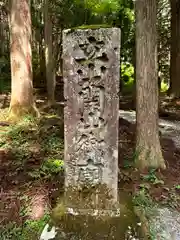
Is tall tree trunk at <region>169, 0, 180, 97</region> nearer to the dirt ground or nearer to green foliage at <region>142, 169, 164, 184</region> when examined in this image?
the dirt ground

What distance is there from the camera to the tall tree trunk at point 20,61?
841cm

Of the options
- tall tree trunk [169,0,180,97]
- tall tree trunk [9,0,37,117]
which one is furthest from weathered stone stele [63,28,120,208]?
tall tree trunk [169,0,180,97]

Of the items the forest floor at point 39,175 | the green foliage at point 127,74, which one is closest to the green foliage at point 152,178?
the forest floor at point 39,175

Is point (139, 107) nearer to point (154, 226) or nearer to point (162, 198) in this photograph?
point (162, 198)

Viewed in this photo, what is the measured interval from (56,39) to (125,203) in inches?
611

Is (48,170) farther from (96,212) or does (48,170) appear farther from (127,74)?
(127,74)

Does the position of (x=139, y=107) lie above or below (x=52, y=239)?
above

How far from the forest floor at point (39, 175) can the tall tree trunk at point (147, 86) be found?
0.24 m

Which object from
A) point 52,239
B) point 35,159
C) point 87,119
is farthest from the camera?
point 35,159

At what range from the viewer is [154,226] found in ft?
14.5

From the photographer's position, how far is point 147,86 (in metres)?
5.79

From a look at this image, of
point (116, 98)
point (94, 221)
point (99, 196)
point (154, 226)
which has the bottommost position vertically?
point (154, 226)

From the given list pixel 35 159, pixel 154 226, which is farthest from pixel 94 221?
pixel 35 159

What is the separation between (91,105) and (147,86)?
221 centimetres
